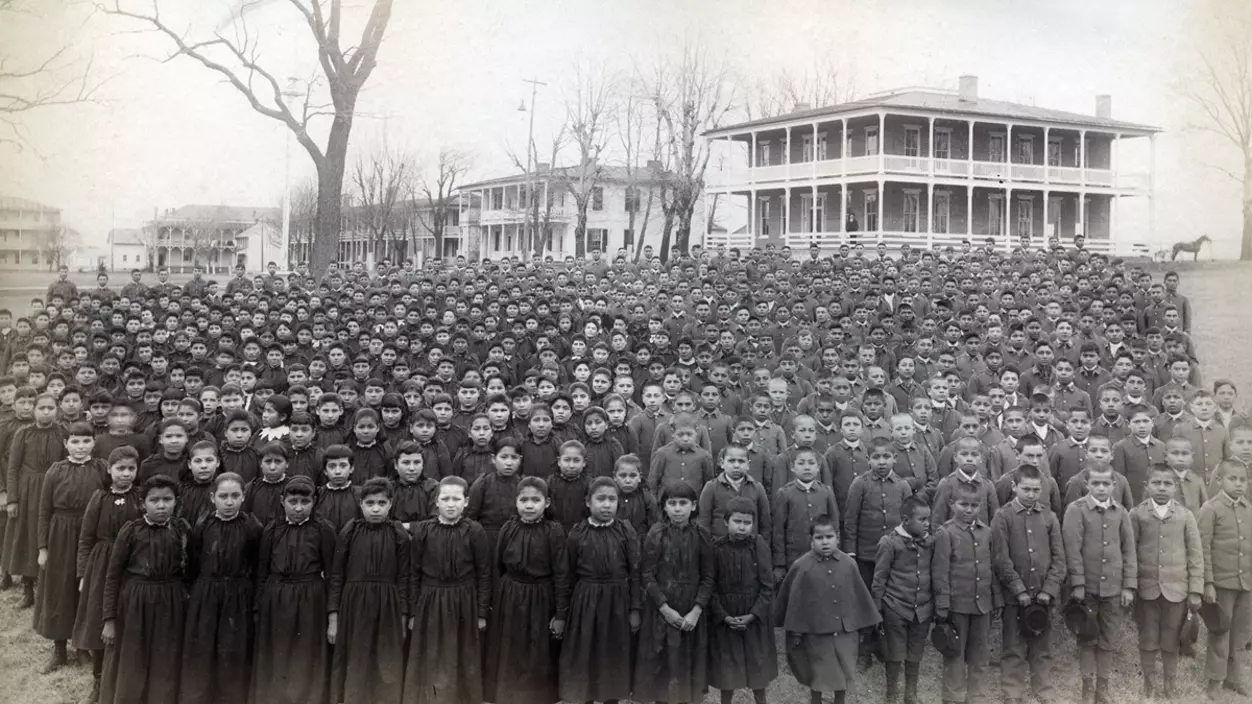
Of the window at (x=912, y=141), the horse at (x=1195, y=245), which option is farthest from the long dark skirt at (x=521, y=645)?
the window at (x=912, y=141)

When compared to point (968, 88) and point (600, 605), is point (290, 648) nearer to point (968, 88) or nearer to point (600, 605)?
point (600, 605)

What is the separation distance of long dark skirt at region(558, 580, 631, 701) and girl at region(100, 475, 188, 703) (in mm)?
2541

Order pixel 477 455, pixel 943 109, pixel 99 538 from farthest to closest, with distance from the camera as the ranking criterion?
1. pixel 943 109
2. pixel 477 455
3. pixel 99 538

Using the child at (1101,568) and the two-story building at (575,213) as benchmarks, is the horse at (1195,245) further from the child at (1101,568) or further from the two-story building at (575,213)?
the two-story building at (575,213)

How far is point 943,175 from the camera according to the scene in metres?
28.3

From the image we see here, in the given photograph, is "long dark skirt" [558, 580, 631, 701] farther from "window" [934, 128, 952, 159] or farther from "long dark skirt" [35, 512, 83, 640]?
"window" [934, 128, 952, 159]

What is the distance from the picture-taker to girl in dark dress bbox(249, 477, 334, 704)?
5.79 m

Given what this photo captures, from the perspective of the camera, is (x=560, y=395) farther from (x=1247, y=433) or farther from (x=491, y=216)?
(x=491, y=216)

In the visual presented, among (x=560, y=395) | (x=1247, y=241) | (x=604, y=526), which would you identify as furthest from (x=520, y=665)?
(x=1247, y=241)

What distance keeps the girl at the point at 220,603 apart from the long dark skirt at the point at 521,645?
1.62m

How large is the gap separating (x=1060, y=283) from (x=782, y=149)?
1756cm

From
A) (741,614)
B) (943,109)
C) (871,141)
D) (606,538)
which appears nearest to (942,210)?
(871,141)

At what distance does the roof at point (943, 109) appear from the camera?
2586 cm

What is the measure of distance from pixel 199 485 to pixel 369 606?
184cm
